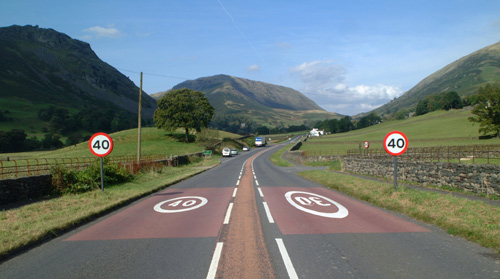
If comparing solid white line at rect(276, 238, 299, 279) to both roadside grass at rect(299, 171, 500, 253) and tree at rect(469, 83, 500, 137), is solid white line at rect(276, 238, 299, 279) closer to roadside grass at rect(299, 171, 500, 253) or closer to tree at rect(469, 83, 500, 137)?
roadside grass at rect(299, 171, 500, 253)

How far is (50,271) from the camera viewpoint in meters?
5.22

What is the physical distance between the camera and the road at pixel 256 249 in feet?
16.6

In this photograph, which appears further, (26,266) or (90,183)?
(90,183)

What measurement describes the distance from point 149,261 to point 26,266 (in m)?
2.03

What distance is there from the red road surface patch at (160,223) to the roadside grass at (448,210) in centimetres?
530

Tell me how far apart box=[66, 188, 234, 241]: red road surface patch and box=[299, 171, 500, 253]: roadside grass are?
530 centimetres

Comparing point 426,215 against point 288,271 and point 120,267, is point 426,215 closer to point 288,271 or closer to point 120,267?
point 288,271

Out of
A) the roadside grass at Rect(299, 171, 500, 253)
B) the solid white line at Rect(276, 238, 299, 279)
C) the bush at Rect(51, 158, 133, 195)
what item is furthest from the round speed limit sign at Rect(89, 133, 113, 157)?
the roadside grass at Rect(299, 171, 500, 253)

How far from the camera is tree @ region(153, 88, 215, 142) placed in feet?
266

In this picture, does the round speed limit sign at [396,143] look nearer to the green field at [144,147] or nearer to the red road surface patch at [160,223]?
the red road surface patch at [160,223]

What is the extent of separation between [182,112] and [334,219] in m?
75.5

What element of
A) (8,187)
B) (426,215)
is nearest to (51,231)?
(8,187)

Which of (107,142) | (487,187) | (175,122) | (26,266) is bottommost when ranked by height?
(26,266)

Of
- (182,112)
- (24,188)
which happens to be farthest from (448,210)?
(182,112)
